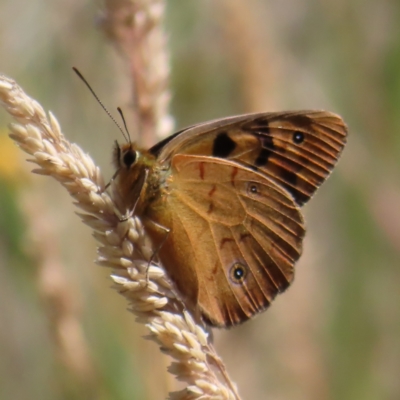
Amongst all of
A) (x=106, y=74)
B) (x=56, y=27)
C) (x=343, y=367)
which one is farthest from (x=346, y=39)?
(x=343, y=367)

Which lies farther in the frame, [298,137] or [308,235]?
[308,235]

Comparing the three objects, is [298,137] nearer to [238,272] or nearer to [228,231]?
[228,231]

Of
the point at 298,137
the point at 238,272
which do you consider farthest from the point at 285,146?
the point at 238,272

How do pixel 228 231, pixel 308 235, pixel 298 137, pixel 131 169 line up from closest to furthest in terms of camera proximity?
pixel 131 169 → pixel 228 231 → pixel 298 137 → pixel 308 235

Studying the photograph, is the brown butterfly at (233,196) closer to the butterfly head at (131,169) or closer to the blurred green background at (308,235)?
the butterfly head at (131,169)

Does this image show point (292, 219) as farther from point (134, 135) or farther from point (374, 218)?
point (374, 218)

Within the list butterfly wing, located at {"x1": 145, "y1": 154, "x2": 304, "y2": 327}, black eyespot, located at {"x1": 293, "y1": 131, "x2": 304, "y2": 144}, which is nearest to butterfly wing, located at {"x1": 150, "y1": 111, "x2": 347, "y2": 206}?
black eyespot, located at {"x1": 293, "y1": 131, "x2": 304, "y2": 144}

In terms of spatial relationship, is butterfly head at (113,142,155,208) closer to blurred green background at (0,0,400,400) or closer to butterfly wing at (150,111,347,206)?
butterfly wing at (150,111,347,206)
